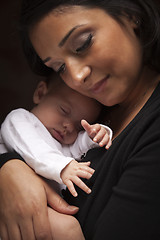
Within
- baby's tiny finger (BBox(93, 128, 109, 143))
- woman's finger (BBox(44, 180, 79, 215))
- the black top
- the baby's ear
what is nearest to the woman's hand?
woman's finger (BBox(44, 180, 79, 215))

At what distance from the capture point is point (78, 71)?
3.74ft

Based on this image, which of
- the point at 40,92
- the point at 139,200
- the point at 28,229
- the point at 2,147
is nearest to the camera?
the point at 139,200

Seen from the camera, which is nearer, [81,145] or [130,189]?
[130,189]

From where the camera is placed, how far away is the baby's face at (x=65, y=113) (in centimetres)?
141

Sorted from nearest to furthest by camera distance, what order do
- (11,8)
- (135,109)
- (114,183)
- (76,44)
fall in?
(114,183)
(76,44)
(135,109)
(11,8)

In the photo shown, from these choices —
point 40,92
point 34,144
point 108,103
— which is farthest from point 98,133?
point 40,92

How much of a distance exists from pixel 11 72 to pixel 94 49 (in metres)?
0.80

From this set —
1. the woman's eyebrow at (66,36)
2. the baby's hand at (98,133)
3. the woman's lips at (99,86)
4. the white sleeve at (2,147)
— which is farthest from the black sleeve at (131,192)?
the white sleeve at (2,147)

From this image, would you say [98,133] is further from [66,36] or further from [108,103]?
[66,36]

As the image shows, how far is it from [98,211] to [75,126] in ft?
1.70

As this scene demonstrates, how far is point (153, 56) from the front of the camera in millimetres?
1262

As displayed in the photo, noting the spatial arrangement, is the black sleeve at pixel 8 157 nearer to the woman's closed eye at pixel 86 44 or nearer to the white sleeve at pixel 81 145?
the white sleeve at pixel 81 145

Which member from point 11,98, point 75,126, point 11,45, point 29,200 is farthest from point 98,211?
point 11,45

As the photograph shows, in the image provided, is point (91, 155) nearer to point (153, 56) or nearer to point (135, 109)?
point (135, 109)
